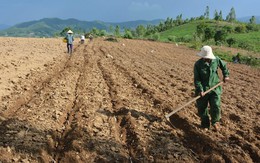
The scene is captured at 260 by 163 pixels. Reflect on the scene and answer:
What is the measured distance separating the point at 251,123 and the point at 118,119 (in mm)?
3030

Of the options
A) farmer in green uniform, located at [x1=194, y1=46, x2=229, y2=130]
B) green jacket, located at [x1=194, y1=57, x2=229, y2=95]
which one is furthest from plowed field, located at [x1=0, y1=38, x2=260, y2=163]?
green jacket, located at [x1=194, y1=57, x2=229, y2=95]

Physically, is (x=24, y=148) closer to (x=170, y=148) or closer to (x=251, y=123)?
(x=170, y=148)

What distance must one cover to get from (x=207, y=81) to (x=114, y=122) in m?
2.15

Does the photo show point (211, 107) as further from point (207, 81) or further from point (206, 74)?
point (206, 74)

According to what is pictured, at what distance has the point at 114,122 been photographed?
707 cm

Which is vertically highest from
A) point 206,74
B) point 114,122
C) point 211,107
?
point 206,74

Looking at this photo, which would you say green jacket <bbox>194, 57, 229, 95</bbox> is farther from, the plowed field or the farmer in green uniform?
the plowed field

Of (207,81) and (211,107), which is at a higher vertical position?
(207,81)

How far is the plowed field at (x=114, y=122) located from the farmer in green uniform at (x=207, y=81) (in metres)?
0.41

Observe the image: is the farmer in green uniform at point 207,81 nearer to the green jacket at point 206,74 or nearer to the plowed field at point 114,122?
the green jacket at point 206,74

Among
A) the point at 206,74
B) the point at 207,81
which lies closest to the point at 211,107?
the point at 207,81

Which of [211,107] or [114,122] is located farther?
[114,122]

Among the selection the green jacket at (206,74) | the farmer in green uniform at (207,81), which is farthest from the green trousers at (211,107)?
the green jacket at (206,74)

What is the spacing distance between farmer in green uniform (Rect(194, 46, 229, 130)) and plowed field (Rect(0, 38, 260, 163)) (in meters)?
0.41
